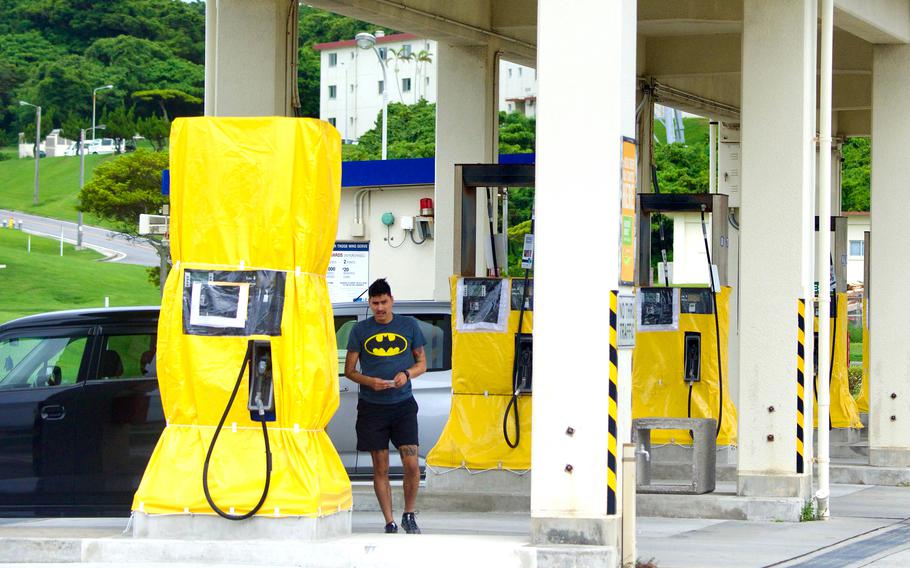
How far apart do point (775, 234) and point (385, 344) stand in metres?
3.76

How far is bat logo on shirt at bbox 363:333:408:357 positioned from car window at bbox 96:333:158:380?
157cm

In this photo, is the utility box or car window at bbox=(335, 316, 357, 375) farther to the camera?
car window at bbox=(335, 316, 357, 375)

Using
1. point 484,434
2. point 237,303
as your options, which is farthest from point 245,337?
point 484,434

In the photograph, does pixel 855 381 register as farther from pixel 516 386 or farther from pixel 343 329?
pixel 516 386

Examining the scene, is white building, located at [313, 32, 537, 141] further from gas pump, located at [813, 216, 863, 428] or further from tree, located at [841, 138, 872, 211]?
gas pump, located at [813, 216, 863, 428]

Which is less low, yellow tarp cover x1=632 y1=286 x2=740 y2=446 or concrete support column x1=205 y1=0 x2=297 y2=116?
concrete support column x1=205 y1=0 x2=297 y2=116

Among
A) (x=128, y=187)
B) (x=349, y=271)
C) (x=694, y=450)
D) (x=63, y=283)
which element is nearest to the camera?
(x=694, y=450)

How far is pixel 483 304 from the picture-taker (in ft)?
40.9

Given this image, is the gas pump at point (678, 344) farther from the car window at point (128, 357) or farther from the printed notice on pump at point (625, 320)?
the car window at point (128, 357)

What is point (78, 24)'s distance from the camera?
13938 cm

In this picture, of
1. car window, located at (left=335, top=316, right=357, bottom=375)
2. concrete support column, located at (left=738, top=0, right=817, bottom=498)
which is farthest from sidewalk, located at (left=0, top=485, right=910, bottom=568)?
car window, located at (left=335, top=316, right=357, bottom=375)

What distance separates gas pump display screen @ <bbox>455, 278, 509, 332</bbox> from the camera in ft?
40.6

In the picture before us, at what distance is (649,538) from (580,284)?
292cm

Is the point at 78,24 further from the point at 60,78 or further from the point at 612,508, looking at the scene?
the point at 612,508
